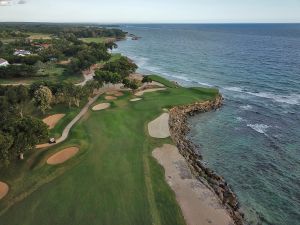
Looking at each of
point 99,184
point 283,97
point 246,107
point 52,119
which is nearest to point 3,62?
point 52,119

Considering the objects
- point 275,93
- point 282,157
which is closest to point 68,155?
point 282,157

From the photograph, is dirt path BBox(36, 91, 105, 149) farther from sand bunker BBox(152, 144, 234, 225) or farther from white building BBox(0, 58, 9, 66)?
white building BBox(0, 58, 9, 66)

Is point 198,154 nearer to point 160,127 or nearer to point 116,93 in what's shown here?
point 160,127

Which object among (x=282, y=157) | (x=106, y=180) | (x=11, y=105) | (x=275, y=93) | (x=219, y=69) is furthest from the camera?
(x=219, y=69)

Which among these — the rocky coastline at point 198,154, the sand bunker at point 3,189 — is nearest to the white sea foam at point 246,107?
the rocky coastline at point 198,154

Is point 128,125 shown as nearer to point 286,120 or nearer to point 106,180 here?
point 106,180

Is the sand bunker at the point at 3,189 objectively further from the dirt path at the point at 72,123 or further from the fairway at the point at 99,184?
the dirt path at the point at 72,123
